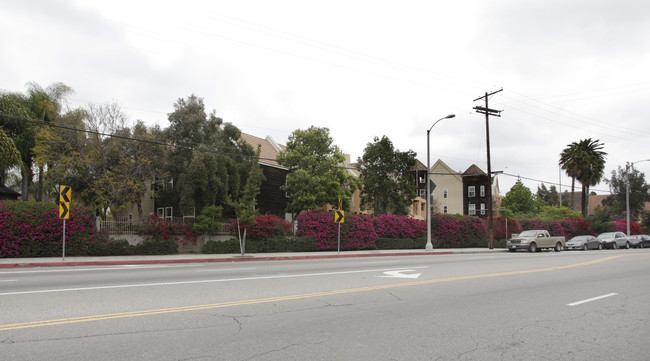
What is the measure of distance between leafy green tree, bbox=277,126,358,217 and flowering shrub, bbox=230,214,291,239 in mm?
6461

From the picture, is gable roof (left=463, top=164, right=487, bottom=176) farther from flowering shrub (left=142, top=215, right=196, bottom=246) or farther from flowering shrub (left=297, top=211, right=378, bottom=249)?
flowering shrub (left=142, top=215, right=196, bottom=246)

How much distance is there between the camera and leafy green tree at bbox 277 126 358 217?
31.8 m

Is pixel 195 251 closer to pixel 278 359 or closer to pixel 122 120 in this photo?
pixel 122 120

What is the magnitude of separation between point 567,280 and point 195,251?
718 inches

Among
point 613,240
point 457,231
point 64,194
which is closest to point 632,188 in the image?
point 613,240

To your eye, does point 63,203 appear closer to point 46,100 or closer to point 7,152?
point 7,152

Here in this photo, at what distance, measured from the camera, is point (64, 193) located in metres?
17.3

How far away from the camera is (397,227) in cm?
3098

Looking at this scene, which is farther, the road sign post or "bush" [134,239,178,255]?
"bush" [134,239,178,255]

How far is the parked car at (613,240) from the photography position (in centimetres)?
3549

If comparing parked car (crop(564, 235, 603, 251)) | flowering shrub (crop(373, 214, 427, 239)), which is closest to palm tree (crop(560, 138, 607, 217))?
parked car (crop(564, 235, 603, 251))

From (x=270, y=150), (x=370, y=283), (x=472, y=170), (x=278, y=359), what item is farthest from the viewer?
(x=472, y=170)

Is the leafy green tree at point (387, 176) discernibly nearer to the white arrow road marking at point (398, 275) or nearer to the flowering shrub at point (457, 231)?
the flowering shrub at point (457, 231)

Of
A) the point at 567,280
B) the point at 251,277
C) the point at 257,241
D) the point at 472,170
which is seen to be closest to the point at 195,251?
the point at 257,241
